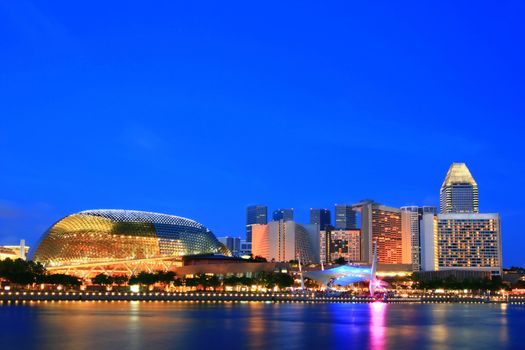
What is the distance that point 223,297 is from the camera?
474 feet

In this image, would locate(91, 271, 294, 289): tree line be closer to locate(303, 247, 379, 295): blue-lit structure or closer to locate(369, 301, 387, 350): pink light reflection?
locate(303, 247, 379, 295): blue-lit structure

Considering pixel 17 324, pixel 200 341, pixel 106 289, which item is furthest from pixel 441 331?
pixel 106 289

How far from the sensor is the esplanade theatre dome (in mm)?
177000

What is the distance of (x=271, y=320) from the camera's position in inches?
3123

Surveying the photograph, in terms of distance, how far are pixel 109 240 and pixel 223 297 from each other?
4637 centimetres

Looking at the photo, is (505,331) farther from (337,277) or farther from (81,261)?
(81,261)

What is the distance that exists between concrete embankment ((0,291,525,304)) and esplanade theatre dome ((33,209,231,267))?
115 feet

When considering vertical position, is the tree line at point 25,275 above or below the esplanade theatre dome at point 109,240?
below

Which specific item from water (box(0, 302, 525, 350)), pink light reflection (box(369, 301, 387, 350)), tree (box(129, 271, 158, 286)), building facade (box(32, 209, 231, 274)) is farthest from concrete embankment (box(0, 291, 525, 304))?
pink light reflection (box(369, 301, 387, 350))

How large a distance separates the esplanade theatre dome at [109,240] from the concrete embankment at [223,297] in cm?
3493

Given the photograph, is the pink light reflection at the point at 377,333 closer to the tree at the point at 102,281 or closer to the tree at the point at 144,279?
the tree at the point at 144,279

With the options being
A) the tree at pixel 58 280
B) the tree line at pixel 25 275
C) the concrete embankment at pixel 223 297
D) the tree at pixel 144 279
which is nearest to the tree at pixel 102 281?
the tree at pixel 144 279

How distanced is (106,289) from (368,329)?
93694 mm

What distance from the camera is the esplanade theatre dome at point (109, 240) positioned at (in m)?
177
